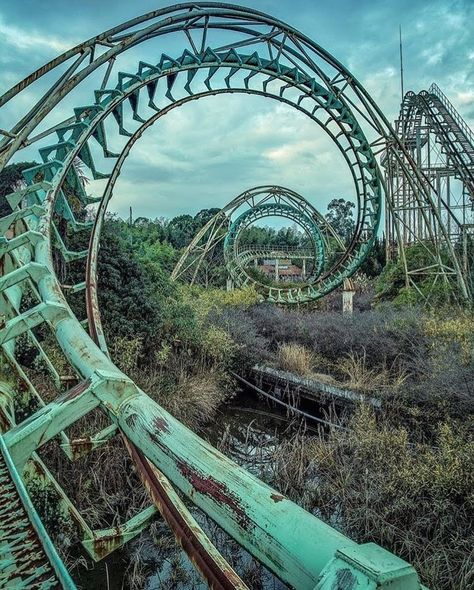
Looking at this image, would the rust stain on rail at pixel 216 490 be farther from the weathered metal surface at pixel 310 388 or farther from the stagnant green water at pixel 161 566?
the weathered metal surface at pixel 310 388

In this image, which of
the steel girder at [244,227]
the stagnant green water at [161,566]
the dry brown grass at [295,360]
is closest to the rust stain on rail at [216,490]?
the stagnant green water at [161,566]

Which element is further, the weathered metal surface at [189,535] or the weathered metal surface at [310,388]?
the weathered metal surface at [310,388]

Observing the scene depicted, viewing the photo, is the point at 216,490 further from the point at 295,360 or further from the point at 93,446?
the point at 295,360

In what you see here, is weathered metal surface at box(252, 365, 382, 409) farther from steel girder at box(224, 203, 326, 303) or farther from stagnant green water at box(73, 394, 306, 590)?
steel girder at box(224, 203, 326, 303)

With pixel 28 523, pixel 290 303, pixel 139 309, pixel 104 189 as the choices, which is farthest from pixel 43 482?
pixel 290 303

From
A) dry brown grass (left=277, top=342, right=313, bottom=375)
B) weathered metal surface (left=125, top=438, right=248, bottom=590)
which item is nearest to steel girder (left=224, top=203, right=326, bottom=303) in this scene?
dry brown grass (left=277, top=342, right=313, bottom=375)

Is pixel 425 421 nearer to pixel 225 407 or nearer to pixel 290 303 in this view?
pixel 225 407

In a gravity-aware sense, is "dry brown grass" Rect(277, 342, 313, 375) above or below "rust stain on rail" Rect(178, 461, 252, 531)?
below

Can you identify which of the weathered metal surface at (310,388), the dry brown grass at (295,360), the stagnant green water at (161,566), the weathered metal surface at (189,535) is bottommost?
the stagnant green water at (161,566)
